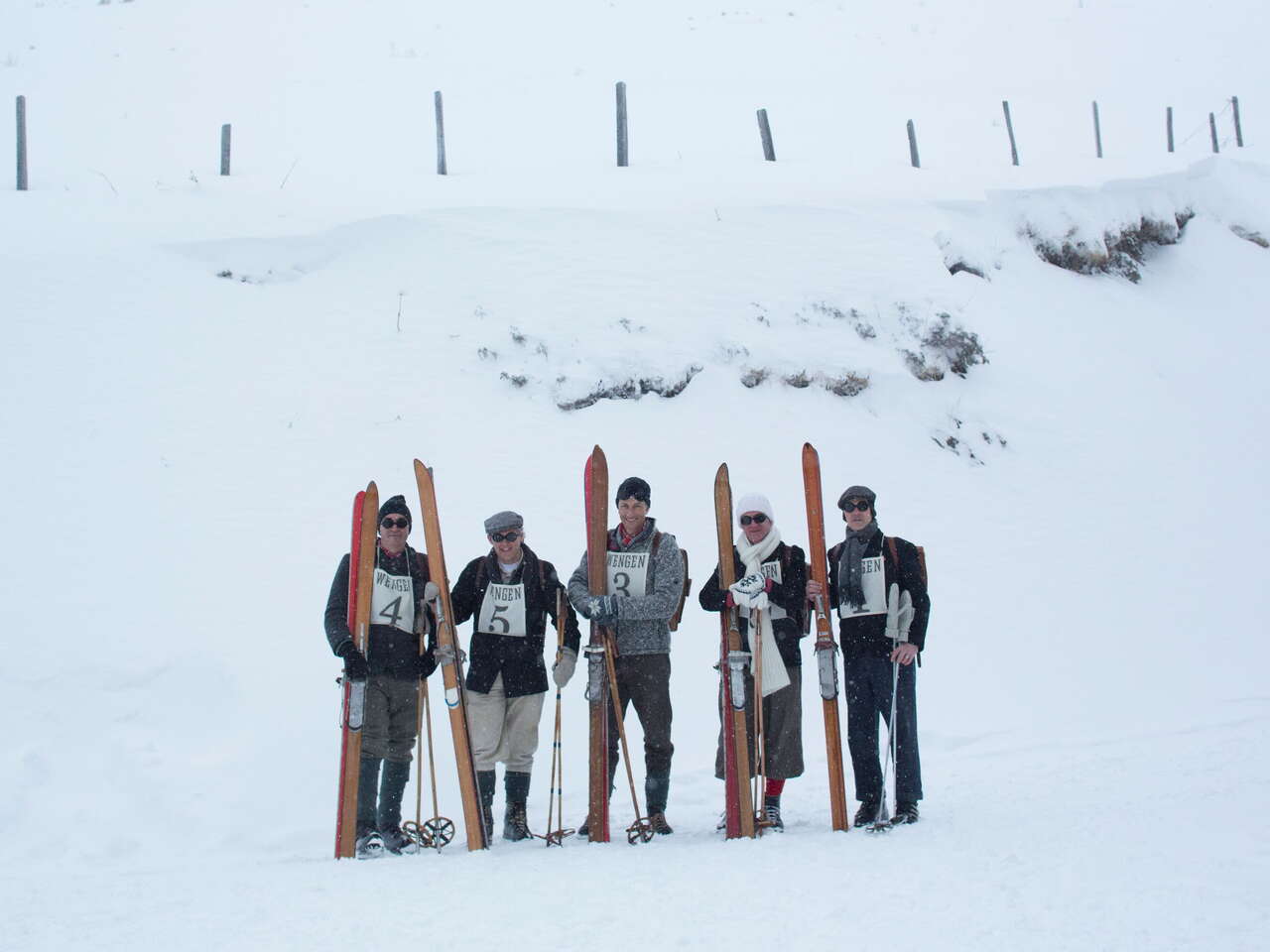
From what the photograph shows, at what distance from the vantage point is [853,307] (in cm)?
1156

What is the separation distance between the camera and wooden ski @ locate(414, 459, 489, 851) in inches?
192

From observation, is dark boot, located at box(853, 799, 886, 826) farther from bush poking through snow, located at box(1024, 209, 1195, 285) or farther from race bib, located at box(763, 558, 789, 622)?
bush poking through snow, located at box(1024, 209, 1195, 285)

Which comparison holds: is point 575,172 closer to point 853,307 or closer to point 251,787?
point 853,307

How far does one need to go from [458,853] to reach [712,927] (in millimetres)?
1740

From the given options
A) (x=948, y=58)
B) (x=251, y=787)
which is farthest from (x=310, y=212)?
(x=948, y=58)

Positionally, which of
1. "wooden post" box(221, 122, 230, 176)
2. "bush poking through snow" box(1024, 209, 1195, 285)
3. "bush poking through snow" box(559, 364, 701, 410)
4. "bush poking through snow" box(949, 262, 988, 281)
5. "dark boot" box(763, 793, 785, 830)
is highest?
"wooden post" box(221, 122, 230, 176)

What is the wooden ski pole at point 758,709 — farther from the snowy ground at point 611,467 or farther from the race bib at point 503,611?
the race bib at point 503,611

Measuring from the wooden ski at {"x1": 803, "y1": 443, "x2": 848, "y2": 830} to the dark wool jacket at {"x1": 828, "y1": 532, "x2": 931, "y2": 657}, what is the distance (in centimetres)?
10

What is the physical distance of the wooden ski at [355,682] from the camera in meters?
4.71

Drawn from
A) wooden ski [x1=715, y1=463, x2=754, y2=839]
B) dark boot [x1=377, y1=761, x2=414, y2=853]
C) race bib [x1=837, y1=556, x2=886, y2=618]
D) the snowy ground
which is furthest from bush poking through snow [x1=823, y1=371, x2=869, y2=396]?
dark boot [x1=377, y1=761, x2=414, y2=853]

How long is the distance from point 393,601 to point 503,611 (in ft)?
1.72

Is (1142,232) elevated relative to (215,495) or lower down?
elevated

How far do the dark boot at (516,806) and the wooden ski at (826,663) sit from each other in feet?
4.82

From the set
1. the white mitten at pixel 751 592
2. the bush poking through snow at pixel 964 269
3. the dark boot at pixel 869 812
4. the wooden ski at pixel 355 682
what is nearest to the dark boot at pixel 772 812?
the dark boot at pixel 869 812
